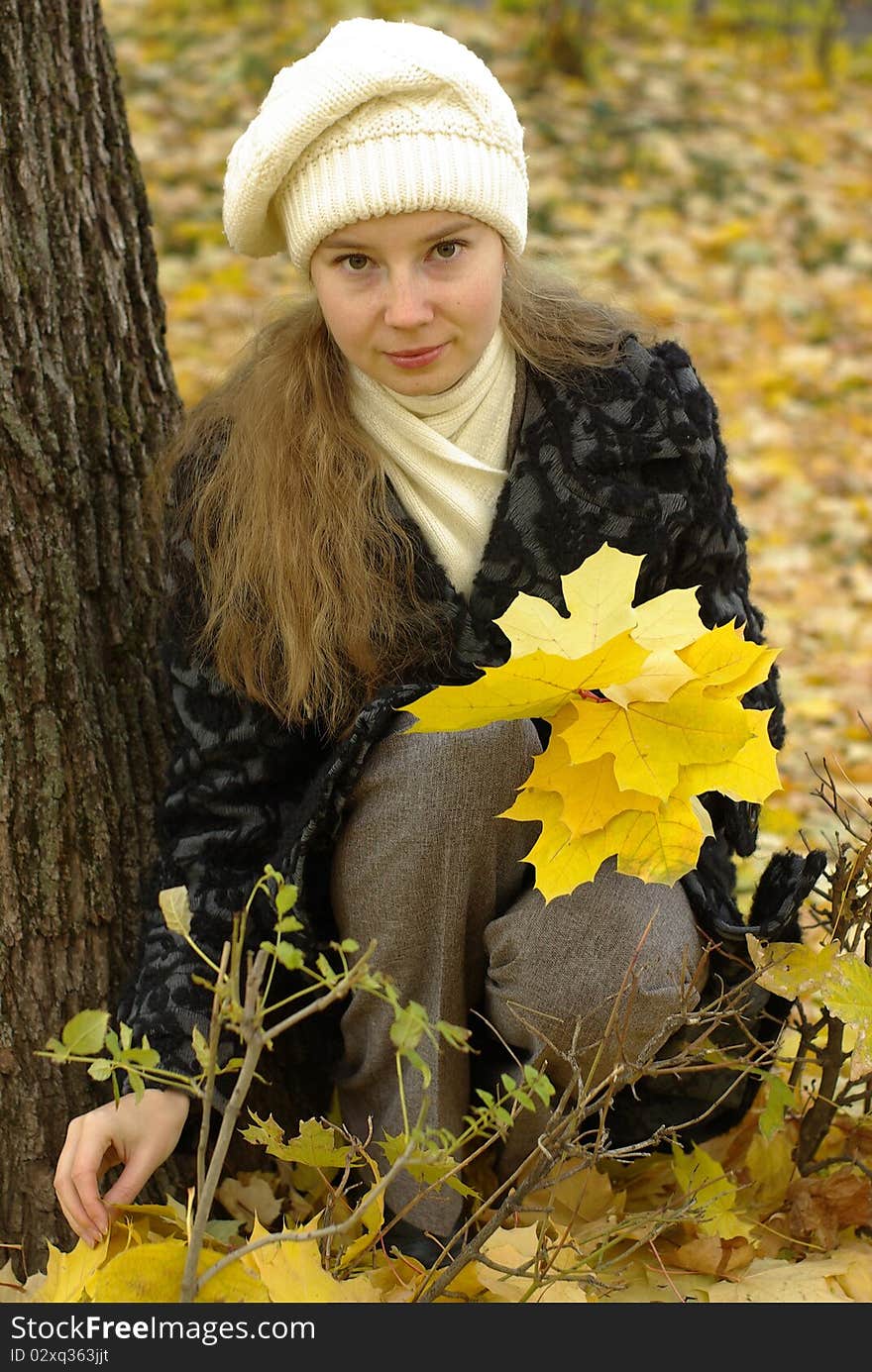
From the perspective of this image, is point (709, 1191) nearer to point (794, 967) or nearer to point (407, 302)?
point (794, 967)

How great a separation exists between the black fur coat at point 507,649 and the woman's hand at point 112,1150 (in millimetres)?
100

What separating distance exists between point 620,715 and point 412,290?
0.51 m

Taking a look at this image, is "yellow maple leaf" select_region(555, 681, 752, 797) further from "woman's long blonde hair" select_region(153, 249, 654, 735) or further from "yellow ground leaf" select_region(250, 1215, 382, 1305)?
"yellow ground leaf" select_region(250, 1215, 382, 1305)

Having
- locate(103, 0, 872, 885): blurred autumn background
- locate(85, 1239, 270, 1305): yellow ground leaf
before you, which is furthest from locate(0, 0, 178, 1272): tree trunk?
locate(103, 0, 872, 885): blurred autumn background

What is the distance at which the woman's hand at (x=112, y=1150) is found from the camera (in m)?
1.40

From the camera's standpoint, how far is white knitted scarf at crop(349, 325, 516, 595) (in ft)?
5.21

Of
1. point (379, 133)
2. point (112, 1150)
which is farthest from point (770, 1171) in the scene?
point (379, 133)

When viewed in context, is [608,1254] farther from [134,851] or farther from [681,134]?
[681,134]

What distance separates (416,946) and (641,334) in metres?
0.77

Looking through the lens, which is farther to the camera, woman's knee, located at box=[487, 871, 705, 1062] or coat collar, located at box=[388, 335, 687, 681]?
coat collar, located at box=[388, 335, 687, 681]

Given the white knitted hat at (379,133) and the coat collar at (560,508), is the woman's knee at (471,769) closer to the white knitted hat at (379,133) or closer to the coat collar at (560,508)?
the coat collar at (560,508)

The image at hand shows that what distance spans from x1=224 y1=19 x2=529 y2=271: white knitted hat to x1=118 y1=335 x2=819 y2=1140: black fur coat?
26cm
